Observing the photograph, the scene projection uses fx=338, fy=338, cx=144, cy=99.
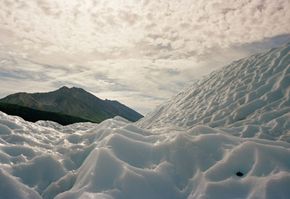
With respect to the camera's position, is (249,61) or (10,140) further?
(249,61)

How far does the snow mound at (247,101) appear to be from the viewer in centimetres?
1095

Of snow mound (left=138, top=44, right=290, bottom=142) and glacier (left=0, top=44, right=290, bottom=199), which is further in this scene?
snow mound (left=138, top=44, right=290, bottom=142)

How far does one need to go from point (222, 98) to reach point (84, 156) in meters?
8.27

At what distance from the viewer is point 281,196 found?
6301mm

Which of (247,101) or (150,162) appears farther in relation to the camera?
(247,101)

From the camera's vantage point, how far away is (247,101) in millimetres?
13836

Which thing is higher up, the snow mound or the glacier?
the snow mound

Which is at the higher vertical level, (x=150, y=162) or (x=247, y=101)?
(x=247, y=101)

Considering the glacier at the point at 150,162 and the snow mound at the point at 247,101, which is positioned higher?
the snow mound at the point at 247,101

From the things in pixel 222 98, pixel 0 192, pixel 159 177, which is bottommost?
pixel 0 192

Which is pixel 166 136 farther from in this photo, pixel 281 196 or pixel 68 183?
pixel 281 196

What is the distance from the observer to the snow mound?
35.9 feet

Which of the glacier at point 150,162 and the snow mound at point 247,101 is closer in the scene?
the glacier at point 150,162

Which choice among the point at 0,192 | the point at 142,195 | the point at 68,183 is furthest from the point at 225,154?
the point at 0,192
